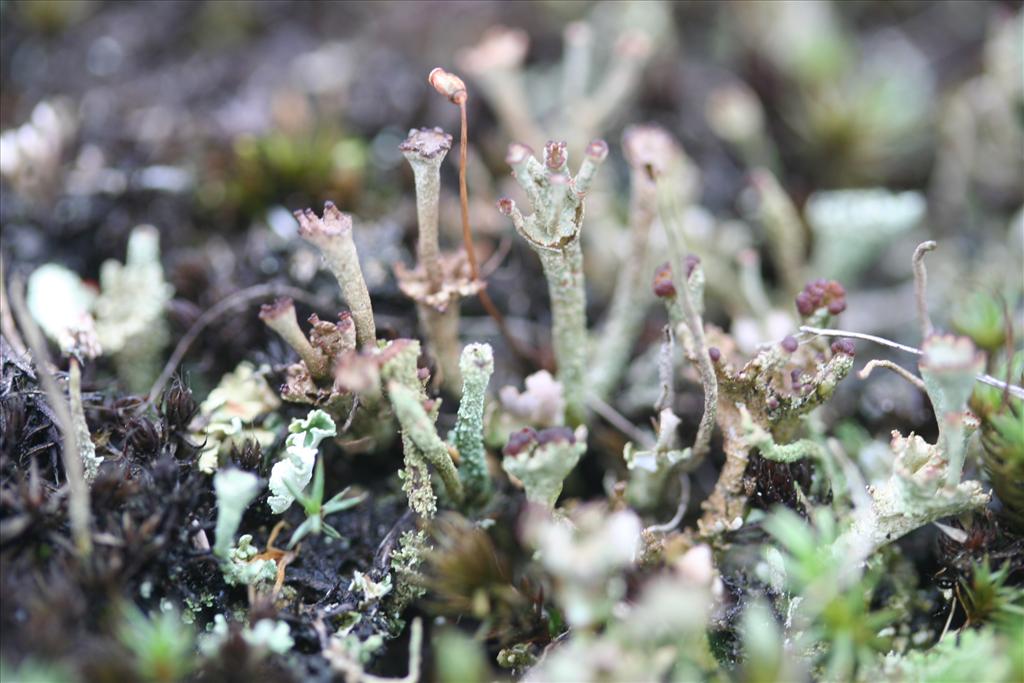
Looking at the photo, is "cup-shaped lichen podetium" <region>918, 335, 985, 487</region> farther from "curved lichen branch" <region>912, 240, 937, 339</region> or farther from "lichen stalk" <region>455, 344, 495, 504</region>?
"lichen stalk" <region>455, 344, 495, 504</region>

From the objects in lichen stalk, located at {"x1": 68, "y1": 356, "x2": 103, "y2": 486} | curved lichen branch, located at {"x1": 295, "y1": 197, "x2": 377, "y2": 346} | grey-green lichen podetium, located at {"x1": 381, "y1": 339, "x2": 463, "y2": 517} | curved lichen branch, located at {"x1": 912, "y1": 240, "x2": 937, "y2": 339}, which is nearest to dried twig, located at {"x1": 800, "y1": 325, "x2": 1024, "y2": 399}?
curved lichen branch, located at {"x1": 912, "y1": 240, "x2": 937, "y2": 339}

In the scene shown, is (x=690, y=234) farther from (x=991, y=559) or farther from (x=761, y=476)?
(x=991, y=559)

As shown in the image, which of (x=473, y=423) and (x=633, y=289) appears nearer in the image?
(x=473, y=423)

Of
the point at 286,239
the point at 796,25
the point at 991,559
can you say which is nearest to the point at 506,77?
the point at 286,239

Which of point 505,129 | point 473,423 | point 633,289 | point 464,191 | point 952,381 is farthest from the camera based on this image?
point 505,129

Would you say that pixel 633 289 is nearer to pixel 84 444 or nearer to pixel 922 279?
pixel 922 279

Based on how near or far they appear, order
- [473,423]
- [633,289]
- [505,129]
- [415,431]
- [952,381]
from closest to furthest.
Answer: [952,381]
[415,431]
[473,423]
[633,289]
[505,129]

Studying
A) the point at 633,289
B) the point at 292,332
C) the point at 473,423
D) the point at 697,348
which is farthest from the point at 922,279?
the point at 292,332
